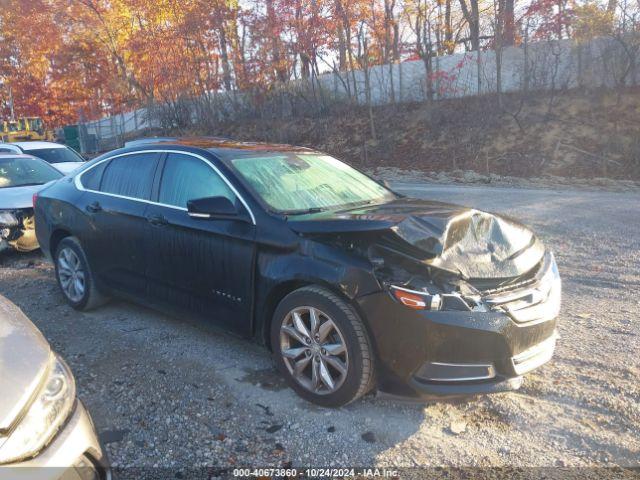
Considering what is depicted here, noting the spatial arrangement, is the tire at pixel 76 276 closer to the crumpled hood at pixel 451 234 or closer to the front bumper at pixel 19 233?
the front bumper at pixel 19 233

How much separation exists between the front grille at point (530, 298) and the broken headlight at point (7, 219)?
6.68 meters

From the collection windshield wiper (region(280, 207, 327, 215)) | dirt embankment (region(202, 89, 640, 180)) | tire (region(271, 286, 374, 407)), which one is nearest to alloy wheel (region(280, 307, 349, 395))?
tire (region(271, 286, 374, 407))

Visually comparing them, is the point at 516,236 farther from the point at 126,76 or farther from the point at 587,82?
the point at 126,76

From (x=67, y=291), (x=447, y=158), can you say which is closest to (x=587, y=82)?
(x=447, y=158)

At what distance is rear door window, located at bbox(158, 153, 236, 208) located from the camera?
407 cm

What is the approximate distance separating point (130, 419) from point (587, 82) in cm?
1929

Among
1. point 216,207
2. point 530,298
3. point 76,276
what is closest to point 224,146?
point 216,207

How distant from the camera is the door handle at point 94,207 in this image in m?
4.95

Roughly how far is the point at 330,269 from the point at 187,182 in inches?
65.1

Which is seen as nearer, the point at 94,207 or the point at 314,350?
the point at 314,350

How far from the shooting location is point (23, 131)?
27.2 meters

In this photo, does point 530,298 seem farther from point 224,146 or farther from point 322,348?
point 224,146

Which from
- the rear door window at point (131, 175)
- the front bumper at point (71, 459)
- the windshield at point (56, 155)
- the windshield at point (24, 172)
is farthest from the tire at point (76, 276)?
the windshield at point (56, 155)

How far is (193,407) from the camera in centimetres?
350
